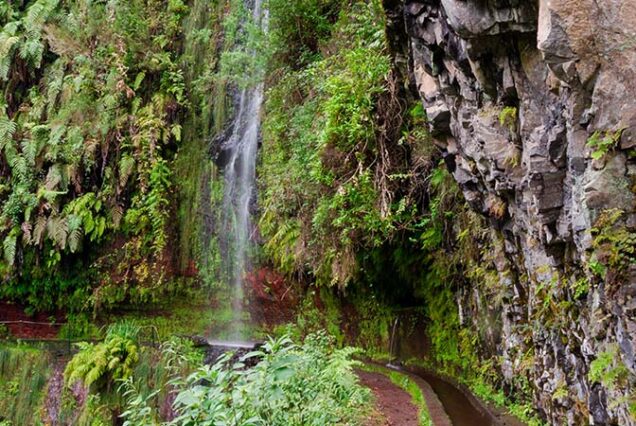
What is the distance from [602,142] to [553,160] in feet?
2.66

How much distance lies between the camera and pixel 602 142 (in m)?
3.62

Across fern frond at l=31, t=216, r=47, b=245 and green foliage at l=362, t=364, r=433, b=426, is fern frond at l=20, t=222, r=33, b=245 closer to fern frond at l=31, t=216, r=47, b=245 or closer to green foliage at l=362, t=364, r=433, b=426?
fern frond at l=31, t=216, r=47, b=245

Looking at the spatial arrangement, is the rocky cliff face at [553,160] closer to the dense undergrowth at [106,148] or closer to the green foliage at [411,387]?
the green foliage at [411,387]

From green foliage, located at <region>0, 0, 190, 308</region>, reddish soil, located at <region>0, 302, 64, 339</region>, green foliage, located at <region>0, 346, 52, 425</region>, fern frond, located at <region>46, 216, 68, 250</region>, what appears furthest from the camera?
reddish soil, located at <region>0, 302, 64, 339</region>

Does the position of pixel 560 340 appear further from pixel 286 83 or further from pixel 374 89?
pixel 286 83

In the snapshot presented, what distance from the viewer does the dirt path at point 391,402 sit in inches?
283

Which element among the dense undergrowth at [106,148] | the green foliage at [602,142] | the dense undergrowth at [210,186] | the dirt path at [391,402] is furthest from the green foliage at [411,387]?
the dense undergrowth at [106,148]

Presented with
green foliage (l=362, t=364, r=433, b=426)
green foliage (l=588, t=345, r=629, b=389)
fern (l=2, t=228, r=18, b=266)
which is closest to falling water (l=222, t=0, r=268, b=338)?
green foliage (l=362, t=364, r=433, b=426)

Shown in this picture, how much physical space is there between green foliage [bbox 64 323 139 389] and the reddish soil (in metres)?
5.19

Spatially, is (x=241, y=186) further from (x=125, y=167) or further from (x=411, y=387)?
(x=411, y=387)

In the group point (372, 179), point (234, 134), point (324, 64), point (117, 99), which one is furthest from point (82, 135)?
point (372, 179)

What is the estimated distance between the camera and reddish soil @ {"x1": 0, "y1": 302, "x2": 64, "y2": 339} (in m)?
14.5

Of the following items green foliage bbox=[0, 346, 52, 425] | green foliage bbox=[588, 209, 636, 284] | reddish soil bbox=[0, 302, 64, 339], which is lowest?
green foliage bbox=[0, 346, 52, 425]

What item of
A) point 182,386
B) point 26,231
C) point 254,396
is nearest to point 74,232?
point 26,231
